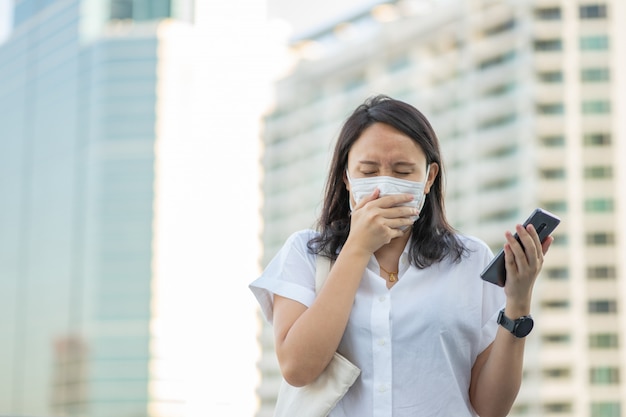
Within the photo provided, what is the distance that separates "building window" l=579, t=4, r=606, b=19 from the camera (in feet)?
152

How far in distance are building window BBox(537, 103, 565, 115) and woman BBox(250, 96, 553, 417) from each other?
156 feet

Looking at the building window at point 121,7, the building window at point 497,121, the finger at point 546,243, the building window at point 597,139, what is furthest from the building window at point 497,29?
the finger at point 546,243

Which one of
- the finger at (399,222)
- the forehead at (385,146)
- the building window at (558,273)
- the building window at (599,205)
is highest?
the building window at (599,205)

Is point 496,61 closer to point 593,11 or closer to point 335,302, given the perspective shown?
point 593,11

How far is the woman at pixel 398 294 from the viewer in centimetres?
123

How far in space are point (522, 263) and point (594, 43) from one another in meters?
48.2

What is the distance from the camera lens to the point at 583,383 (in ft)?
147

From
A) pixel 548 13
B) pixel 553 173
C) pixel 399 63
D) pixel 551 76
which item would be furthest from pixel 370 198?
pixel 399 63

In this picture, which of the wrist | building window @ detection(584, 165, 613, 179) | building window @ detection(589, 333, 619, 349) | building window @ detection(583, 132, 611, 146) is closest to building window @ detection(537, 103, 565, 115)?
building window @ detection(583, 132, 611, 146)

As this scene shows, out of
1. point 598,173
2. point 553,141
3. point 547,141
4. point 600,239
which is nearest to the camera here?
point 600,239

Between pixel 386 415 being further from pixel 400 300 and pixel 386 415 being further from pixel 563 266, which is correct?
pixel 563 266

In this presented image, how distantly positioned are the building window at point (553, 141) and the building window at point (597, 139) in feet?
3.53

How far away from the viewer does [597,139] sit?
46438mm

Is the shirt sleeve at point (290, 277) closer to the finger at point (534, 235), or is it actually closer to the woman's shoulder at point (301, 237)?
the woman's shoulder at point (301, 237)
